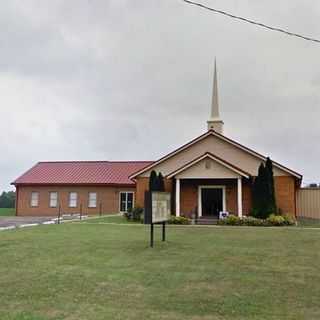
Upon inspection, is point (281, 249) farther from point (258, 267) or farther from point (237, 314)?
point (237, 314)

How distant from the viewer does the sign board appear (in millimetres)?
15997

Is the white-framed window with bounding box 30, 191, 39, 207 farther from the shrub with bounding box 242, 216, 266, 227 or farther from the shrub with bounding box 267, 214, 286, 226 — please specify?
the shrub with bounding box 267, 214, 286, 226

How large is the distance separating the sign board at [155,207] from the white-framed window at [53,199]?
27.0 m

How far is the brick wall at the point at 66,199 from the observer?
4259 cm

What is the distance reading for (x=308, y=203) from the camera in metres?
35.8

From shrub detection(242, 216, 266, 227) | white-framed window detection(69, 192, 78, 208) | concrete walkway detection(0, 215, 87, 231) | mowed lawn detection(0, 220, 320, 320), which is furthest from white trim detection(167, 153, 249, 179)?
white-framed window detection(69, 192, 78, 208)

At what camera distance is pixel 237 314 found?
7312 millimetres

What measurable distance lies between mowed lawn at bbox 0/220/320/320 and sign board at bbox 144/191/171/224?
2.85 feet

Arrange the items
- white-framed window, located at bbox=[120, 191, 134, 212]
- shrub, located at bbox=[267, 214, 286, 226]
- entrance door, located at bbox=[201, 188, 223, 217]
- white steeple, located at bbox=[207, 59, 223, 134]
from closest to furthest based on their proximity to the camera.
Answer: shrub, located at bbox=[267, 214, 286, 226] → entrance door, located at bbox=[201, 188, 223, 217] → white steeple, located at bbox=[207, 59, 223, 134] → white-framed window, located at bbox=[120, 191, 134, 212]

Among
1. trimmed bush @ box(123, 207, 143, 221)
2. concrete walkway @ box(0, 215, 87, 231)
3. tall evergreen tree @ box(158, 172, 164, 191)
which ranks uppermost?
tall evergreen tree @ box(158, 172, 164, 191)

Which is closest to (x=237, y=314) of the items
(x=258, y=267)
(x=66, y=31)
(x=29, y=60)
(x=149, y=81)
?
(x=258, y=267)

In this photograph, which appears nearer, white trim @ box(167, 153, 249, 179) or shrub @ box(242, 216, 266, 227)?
shrub @ box(242, 216, 266, 227)

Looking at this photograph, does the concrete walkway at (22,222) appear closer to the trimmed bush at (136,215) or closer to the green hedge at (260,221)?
the trimmed bush at (136,215)

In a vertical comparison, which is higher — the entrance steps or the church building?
the church building
